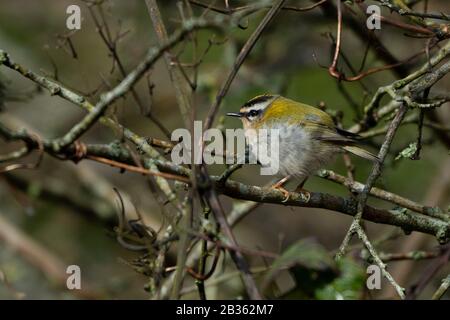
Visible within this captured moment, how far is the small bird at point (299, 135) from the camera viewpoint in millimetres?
4168

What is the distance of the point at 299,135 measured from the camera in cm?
434

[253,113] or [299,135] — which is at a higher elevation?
[253,113]

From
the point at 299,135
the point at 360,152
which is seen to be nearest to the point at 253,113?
the point at 299,135

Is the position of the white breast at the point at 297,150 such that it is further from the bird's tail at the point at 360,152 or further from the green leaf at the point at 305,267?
the green leaf at the point at 305,267

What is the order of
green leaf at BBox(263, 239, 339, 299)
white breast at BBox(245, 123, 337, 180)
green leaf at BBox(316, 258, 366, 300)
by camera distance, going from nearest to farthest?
green leaf at BBox(263, 239, 339, 299) < green leaf at BBox(316, 258, 366, 300) < white breast at BBox(245, 123, 337, 180)

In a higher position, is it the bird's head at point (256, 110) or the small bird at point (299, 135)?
the bird's head at point (256, 110)

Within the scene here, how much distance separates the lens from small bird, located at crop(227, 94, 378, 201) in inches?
164

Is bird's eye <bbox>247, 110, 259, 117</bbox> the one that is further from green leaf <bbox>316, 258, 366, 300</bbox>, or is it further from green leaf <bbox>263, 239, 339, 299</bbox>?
green leaf <bbox>316, 258, 366, 300</bbox>

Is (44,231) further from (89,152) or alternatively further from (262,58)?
(89,152)

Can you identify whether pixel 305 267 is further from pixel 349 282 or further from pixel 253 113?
pixel 253 113

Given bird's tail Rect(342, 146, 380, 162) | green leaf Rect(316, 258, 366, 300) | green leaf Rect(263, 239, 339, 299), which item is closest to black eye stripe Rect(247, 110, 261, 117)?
bird's tail Rect(342, 146, 380, 162)

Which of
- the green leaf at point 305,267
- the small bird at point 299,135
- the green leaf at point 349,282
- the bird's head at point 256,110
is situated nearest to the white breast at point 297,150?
the small bird at point 299,135

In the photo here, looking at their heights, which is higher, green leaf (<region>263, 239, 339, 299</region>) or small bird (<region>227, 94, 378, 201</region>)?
small bird (<region>227, 94, 378, 201</region>)
